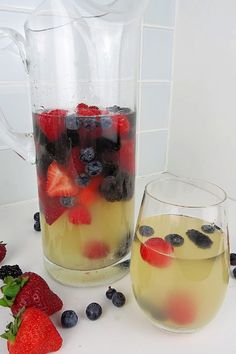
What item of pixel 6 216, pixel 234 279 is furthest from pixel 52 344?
pixel 6 216

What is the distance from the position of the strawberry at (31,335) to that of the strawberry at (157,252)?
115 mm

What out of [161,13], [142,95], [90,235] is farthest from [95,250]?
[161,13]

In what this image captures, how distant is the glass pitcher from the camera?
1.23 feet

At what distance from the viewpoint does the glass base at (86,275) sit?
421mm

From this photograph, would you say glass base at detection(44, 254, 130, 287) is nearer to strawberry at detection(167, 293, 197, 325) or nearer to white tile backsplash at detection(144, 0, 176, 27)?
strawberry at detection(167, 293, 197, 325)

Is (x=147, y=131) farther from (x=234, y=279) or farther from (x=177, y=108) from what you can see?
(x=234, y=279)

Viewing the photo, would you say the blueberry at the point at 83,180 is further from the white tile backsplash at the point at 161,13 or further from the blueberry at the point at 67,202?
the white tile backsplash at the point at 161,13

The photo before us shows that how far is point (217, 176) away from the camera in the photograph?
2.52 ft

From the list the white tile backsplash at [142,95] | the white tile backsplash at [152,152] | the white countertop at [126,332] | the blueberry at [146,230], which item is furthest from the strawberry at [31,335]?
the white tile backsplash at [152,152]

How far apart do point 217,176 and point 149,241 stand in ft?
1.60

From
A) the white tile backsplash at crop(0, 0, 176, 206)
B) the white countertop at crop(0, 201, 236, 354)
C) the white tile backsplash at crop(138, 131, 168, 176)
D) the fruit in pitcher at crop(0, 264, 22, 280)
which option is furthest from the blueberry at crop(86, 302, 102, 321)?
the white tile backsplash at crop(138, 131, 168, 176)

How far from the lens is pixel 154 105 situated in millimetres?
836

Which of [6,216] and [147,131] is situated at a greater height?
[147,131]

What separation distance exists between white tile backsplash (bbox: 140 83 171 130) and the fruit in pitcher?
1.66ft
